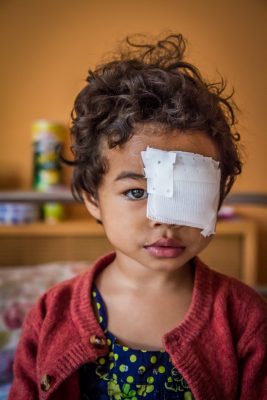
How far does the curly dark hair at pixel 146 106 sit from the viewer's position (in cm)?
68

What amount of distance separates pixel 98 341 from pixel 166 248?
196 mm

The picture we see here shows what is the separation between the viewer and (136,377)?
69cm

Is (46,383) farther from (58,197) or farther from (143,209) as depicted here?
(58,197)

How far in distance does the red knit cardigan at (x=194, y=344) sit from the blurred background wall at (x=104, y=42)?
1304 mm

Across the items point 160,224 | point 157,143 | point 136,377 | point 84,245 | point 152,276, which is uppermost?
point 157,143

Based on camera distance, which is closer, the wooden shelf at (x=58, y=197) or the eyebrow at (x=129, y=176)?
the eyebrow at (x=129, y=176)

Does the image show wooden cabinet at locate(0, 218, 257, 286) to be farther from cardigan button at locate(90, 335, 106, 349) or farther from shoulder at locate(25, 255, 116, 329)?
cardigan button at locate(90, 335, 106, 349)

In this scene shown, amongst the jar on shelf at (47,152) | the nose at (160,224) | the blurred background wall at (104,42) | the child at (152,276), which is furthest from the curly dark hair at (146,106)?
the blurred background wall at (104,42)

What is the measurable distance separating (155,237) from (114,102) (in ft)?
0.78

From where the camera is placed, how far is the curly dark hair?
0.68 m

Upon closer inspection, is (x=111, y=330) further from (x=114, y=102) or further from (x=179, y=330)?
(x=114, y=102)

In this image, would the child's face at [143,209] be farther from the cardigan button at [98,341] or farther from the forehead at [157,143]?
the cardigan button at [98,341]

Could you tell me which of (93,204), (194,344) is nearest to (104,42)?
(93,204)

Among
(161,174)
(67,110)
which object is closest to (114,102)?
(161,174)
